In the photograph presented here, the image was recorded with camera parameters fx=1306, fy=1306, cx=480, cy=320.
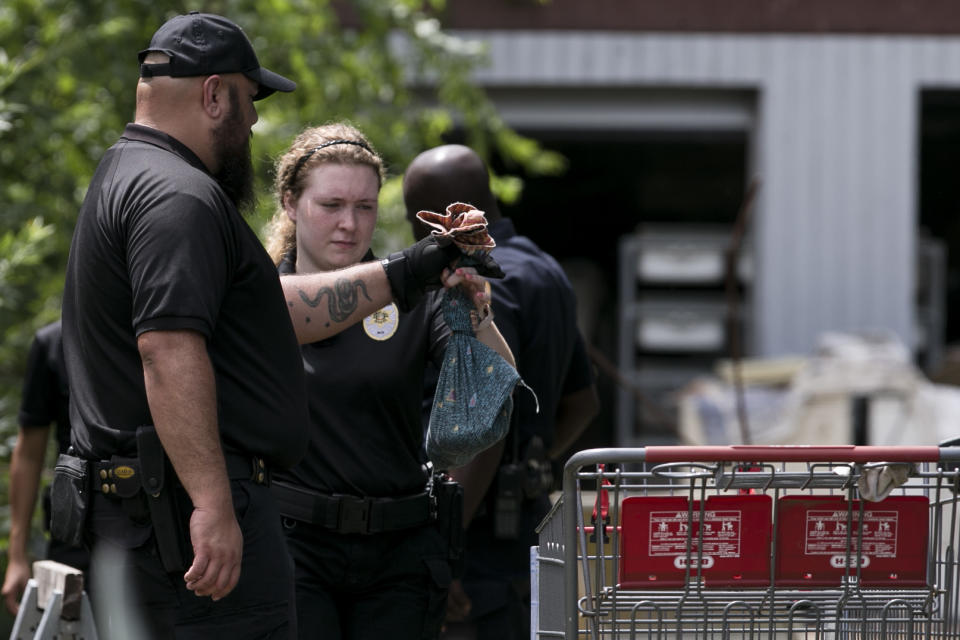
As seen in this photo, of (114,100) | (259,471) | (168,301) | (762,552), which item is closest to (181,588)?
(259,471)

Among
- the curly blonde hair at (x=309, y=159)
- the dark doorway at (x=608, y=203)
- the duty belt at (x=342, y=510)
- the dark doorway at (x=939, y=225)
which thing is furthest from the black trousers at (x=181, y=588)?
the dark doorway at (x=608, y=203)

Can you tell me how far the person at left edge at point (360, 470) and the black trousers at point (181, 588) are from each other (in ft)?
1.56

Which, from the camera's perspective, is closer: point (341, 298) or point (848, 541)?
point (848, 541)

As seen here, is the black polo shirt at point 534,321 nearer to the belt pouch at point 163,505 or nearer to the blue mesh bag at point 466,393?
the blue mesh bag at point 466,393

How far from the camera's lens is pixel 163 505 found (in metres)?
2.67

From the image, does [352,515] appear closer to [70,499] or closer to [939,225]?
[70,499]

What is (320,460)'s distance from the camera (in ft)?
11.0

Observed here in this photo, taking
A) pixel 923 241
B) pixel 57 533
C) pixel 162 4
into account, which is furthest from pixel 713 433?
pixel 57 533

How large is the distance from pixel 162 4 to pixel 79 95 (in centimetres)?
72

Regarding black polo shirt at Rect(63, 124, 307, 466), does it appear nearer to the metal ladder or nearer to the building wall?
the metal ladder

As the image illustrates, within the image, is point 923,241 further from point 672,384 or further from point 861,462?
point 861,462

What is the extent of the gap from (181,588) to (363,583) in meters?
0.71

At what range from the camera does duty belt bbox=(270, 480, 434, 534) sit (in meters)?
3.28

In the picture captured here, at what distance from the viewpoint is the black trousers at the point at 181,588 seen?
8.88 ft
